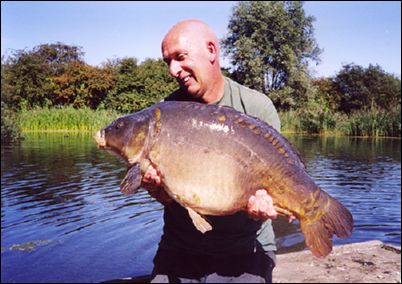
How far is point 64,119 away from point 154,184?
87.3 ft

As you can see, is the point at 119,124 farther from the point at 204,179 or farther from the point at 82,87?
the point at 82,87

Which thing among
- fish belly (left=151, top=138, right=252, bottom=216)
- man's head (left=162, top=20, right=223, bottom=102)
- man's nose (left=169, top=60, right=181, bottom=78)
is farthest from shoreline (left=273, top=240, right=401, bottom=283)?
man's nose (left=169, top=60, right=181, bottom=78)

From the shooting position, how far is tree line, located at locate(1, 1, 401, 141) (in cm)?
2948

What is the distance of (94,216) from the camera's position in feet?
30.2

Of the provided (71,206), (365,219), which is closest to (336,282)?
(365,219)

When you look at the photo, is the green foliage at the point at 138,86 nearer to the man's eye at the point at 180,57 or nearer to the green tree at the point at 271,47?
the green tree at the point at 271,47

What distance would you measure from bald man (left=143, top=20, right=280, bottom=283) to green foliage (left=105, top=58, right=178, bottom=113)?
→ 63.9 feet

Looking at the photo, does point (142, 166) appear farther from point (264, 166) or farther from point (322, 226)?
point (322, 226)

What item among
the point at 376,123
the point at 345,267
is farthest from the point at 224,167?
the point at 376,123

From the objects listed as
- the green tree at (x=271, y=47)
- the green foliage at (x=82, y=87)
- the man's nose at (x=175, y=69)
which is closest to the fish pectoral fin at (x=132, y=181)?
the man's nose at (x=175, y=69)

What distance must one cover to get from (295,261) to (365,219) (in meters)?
5.02

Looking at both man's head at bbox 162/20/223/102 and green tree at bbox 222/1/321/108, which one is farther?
green tree at bbox 222/1/321/108

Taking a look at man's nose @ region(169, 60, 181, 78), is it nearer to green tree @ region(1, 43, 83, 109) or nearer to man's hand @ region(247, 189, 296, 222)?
man's hand @ region(247, 189, 296, 222)

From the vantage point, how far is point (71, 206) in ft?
32.5
